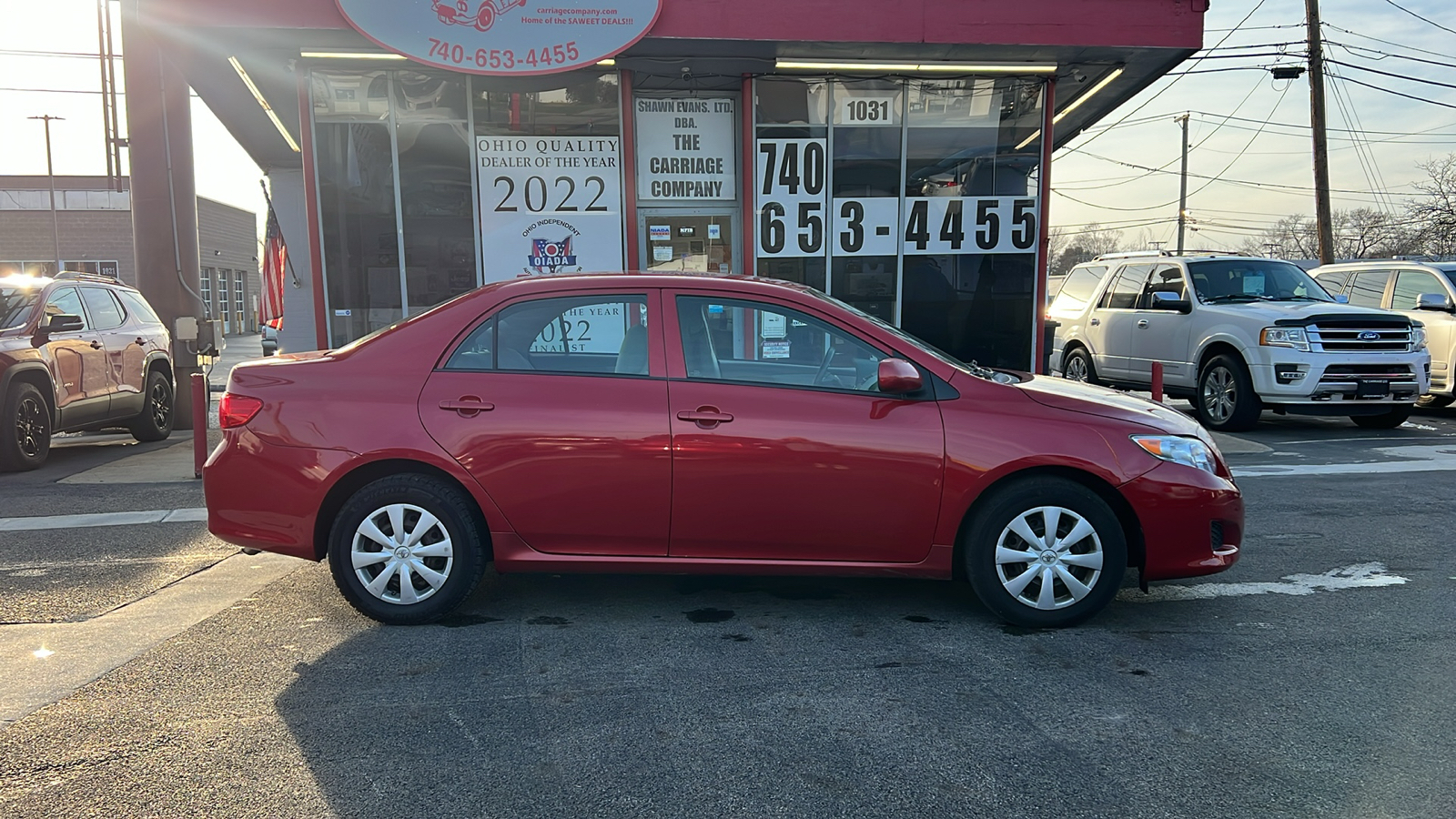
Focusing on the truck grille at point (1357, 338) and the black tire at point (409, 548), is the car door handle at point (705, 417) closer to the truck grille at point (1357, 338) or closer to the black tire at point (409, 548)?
the black tire at point (409, 548)

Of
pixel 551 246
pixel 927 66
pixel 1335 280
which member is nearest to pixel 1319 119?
pixel 1335 280

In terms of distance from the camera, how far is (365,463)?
179 inches

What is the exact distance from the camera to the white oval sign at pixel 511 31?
367 inches

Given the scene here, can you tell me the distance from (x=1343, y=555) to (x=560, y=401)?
4.70 metres

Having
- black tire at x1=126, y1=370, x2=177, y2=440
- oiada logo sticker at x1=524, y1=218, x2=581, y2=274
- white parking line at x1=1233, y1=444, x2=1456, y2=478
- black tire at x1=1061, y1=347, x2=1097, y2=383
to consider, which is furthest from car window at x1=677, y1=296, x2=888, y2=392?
black tire at x1=1061, y1=347, x2=1097, y2=383

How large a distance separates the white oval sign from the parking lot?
Answer: 563 centimetres

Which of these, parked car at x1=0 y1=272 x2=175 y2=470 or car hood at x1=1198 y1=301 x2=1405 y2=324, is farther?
car hood at x1=1198 y1=301 x2=1405 y2=324

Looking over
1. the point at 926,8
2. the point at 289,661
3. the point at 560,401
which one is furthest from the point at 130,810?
the point at 926,8

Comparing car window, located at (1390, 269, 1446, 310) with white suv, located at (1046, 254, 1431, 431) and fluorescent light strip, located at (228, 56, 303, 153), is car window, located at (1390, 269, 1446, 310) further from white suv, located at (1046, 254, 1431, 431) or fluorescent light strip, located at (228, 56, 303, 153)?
fluorescent light strip, located at (228, 56, 303, 153)

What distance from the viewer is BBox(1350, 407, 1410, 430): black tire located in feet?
36.4

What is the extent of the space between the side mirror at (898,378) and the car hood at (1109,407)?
1.88 feet

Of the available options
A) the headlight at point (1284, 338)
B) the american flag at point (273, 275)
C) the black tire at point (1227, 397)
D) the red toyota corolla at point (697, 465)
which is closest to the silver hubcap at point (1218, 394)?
the black tire at point (1227, 397)

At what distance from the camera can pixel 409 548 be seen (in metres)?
4.59

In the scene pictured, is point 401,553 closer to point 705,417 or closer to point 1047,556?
point 705,417
